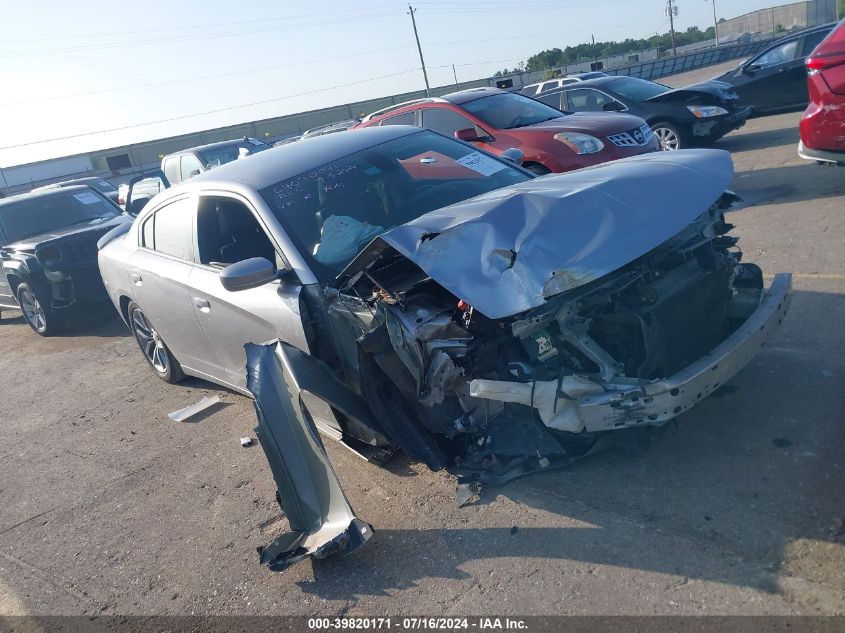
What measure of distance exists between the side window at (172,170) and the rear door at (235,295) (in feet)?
31.5

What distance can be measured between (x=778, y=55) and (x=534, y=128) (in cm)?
706

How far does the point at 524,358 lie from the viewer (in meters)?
3.57

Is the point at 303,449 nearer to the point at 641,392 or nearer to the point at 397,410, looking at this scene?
the point at 397,410

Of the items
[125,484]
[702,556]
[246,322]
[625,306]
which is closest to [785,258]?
[625,306]

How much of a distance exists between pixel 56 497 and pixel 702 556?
168 inches

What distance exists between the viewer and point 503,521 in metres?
3.52

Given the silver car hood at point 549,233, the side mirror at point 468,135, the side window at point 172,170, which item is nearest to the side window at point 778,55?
the side mirror at point 468,135

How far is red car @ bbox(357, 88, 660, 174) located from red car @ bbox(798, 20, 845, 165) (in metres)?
2.06

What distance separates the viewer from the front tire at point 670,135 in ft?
36.3

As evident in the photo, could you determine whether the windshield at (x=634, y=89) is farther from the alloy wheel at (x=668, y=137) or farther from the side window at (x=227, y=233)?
the side window at (x=227, y=233)

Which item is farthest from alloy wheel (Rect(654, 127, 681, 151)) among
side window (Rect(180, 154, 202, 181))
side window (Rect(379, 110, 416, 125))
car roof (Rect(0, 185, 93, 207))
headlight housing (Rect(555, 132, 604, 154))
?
car roof (Rect(0, 185, 93, 207))

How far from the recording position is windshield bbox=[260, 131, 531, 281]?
4246 millimetres

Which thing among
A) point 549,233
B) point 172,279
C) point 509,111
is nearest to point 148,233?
point 172,279

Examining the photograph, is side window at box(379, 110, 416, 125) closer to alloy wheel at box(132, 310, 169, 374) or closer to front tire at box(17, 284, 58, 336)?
alloy wheel at box(132, 310, 169, 374)
